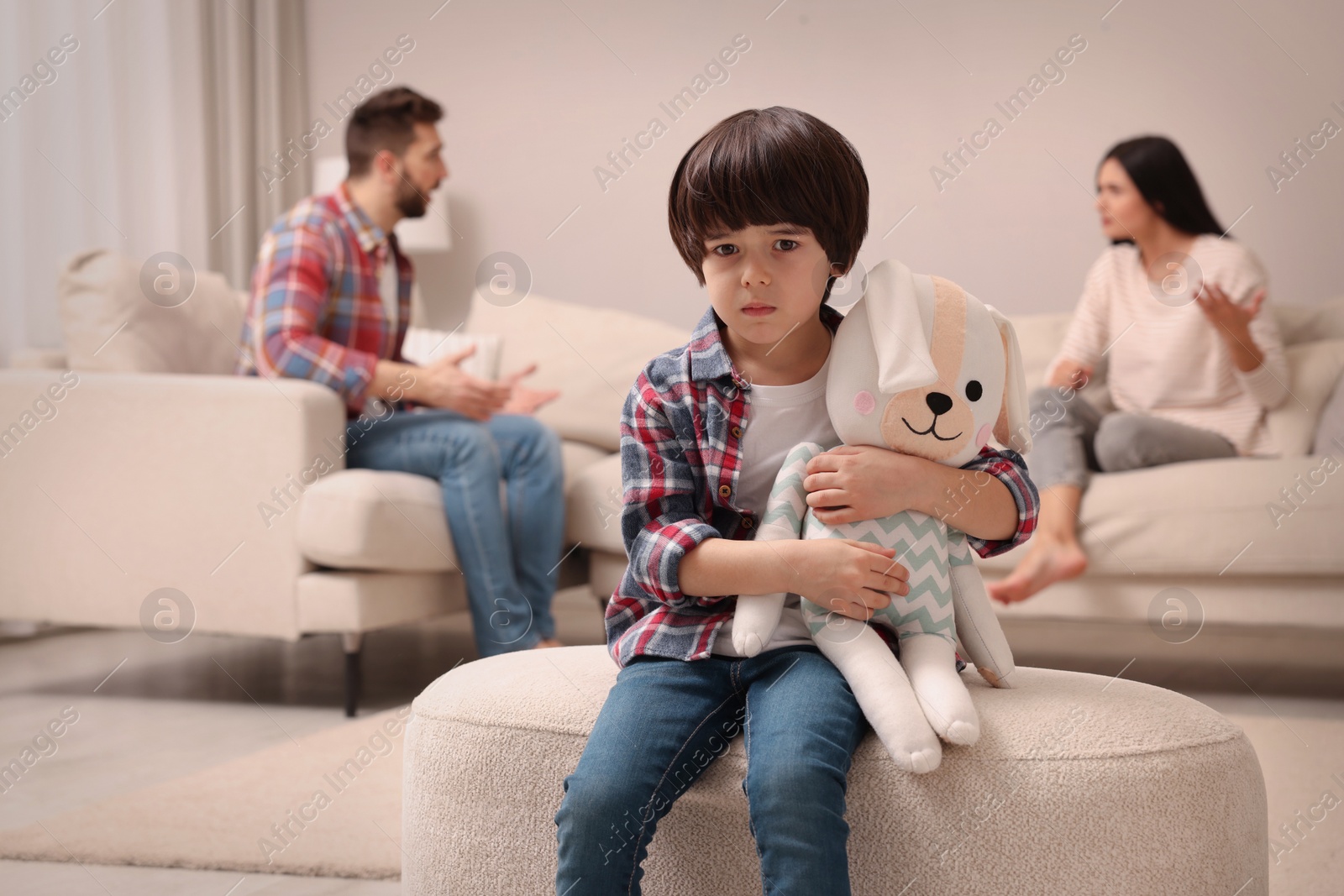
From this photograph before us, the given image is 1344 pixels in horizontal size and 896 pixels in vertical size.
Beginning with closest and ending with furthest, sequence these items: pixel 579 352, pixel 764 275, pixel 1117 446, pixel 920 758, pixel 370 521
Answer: pixel 920 758
pixel 764 275
pixel 370 521
pixel 1117 446
pixel 579 352

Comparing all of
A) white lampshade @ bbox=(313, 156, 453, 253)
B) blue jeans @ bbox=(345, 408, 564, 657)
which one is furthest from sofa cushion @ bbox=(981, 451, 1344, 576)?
white lampshade @ bbox=(313, 156, 453, 253)

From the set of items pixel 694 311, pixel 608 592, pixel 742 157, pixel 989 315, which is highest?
pixel 742 157

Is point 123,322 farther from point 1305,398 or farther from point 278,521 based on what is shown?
point 1305,398

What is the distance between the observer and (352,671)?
5.96 ft

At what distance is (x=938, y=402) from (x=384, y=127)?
155 centimetres

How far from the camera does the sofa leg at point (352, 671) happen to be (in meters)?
1.80

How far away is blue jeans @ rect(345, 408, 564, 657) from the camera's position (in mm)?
1879

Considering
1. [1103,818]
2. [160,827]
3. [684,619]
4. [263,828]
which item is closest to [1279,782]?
[1103,818]

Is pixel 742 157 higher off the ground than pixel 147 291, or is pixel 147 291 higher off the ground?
pixel 742 157

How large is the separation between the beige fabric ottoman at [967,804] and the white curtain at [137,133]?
228cm

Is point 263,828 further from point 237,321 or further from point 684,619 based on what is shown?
point 237,321

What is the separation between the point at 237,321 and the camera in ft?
7.63

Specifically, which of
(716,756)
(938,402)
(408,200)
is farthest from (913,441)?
(408,200)

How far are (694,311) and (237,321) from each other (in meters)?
1.34
